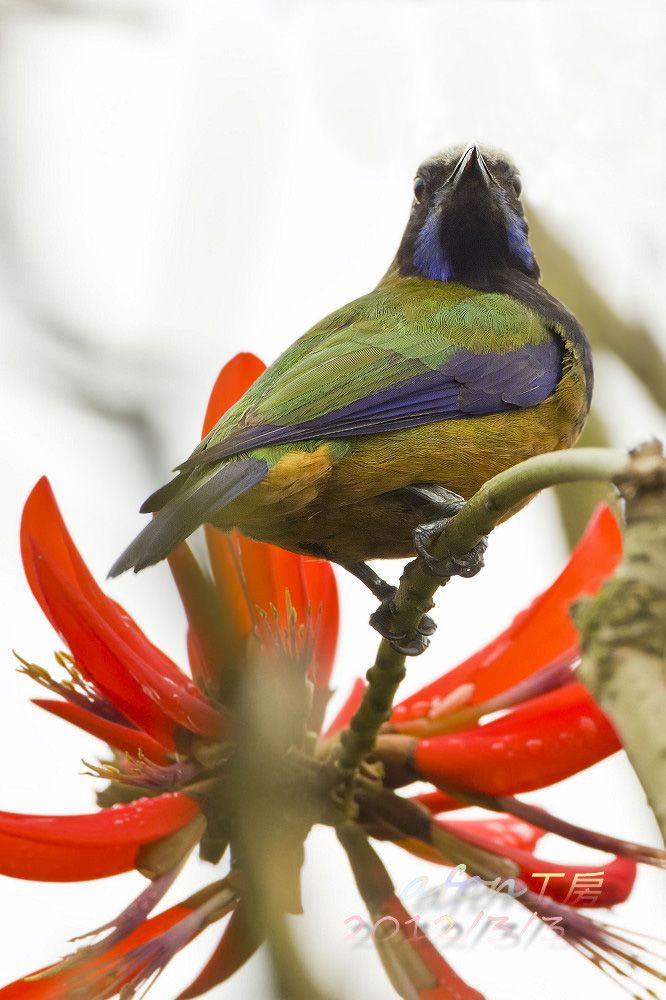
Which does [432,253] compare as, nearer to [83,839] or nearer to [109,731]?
[109,731]

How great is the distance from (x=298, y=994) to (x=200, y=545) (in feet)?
3.38

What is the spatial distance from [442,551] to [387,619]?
2.02 feet

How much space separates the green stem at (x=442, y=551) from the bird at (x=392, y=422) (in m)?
0.06

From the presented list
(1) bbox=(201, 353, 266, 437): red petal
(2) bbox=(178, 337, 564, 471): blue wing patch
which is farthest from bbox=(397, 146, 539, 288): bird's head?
(1) bbox=(201, 353, 266, 437): red petal

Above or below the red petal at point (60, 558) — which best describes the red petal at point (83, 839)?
below

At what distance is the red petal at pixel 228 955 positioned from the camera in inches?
90.1

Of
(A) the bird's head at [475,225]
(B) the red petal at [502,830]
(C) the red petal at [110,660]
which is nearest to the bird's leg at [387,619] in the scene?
(B) the red petal at [502,830]

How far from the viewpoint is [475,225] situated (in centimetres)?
430

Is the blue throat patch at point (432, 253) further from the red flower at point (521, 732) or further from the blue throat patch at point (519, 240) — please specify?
the red flower at point (521, 732)

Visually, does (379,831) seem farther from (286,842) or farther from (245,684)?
(245,684)

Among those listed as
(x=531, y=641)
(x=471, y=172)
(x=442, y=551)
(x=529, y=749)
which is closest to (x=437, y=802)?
(x=529, y=749)

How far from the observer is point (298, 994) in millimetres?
2287

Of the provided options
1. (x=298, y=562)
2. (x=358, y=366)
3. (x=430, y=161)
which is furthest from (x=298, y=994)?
(x=430, y=161)

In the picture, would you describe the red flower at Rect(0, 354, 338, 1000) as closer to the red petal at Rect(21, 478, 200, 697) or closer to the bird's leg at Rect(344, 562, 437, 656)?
the red petal at Rect(21, 478, 200, 697)
